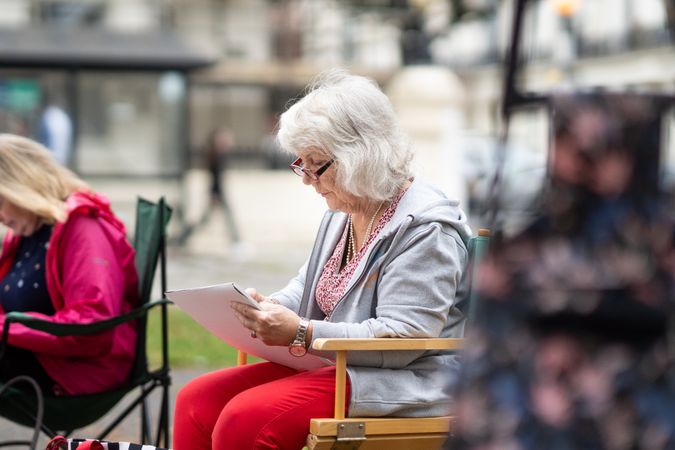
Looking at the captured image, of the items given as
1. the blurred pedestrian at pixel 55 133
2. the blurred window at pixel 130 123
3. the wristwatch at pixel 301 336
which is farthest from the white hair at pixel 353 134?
the blurred window at pixel 130 123

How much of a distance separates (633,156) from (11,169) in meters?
2.96

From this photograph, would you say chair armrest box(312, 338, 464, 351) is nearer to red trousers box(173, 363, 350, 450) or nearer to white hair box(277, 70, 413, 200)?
red trousers box(173, 363, 350, 450)

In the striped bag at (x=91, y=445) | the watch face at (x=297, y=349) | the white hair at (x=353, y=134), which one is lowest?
the striped bag at (x=91, y=445)

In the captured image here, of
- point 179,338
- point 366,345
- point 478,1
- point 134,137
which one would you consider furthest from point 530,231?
point 478,1

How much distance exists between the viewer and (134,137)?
15.6 m

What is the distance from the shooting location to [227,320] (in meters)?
3.58

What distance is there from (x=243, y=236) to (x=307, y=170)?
1599 centimetres

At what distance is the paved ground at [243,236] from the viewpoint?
1239 centimetres

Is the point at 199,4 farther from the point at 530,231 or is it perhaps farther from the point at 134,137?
the point at 530,231

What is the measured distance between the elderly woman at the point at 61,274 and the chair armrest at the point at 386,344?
50.5 inches

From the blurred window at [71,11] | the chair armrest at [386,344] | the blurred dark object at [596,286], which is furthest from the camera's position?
the blurred window at [71,11]

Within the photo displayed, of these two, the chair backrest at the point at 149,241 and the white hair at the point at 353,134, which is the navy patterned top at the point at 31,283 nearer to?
the chair backrest at the point at 149,241

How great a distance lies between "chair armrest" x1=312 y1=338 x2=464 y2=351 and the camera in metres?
3.23

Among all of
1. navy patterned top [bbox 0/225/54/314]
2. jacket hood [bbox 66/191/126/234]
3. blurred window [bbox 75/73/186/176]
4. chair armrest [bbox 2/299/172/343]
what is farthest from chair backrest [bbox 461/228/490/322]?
blurred window [bbox 75/73/186/176]
